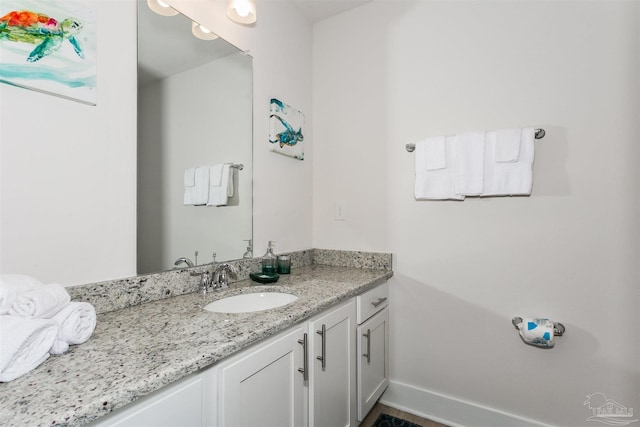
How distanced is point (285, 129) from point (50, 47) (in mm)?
1150

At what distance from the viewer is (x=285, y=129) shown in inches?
75.2

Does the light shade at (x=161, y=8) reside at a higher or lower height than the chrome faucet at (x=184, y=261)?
higher

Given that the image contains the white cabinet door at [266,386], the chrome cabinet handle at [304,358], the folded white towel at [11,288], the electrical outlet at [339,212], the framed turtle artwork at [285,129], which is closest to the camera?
the folded white towel at [11,288]

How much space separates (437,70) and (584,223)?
1.08 m

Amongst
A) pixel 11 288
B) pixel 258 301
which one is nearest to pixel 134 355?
pixel 11 288

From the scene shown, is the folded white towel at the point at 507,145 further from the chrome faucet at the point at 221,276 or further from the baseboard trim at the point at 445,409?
the chrome faucet at the point at 221,276

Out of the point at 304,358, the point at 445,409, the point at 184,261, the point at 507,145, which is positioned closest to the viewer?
the point at 304,358

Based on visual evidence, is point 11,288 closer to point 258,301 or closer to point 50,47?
point 50,47

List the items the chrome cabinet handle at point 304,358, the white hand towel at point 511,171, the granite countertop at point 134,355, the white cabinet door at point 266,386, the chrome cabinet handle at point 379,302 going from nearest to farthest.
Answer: the granite countertop at point 134,355, the white cabinet door at point 266,386, the chrome cabinet handle at point 304,358, the white hand towel at point 511,171, the chrome cabinet handle at point 379,302

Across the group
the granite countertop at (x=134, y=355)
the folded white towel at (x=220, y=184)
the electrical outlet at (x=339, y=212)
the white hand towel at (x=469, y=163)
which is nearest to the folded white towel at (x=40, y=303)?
the granite countertop at (x=134, y=355)

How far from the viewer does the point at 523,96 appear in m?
1.55

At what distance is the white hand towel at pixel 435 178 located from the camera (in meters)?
1.66

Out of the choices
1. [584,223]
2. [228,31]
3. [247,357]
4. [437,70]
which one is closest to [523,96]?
[437,70]

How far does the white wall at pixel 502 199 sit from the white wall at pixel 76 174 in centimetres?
128
